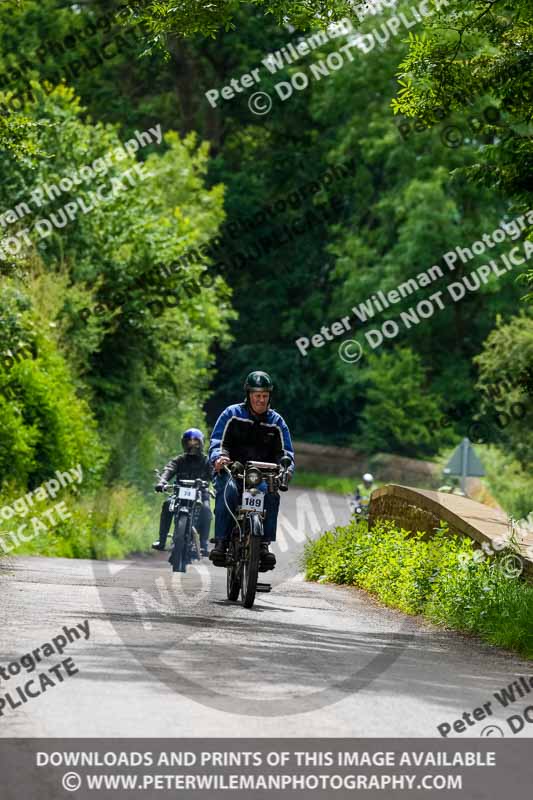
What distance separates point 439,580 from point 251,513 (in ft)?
7.10

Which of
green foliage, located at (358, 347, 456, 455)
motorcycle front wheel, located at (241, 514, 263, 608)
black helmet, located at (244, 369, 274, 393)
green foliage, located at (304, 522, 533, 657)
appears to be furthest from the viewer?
green foliage, located at (358, 347, 456, 455)

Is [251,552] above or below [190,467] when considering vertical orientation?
below

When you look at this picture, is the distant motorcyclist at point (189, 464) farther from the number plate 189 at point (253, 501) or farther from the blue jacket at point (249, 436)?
the number plate 189 at point (253, 501)

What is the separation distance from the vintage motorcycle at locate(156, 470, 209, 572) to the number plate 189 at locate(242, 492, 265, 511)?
6149 mm

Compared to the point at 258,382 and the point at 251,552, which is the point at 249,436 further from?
the point at 251,552

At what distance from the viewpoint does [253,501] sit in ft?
41.0

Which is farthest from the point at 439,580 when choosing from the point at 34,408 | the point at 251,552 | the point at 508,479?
the point at 508,479

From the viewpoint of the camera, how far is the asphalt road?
6891 mm

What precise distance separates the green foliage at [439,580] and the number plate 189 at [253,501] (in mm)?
1867

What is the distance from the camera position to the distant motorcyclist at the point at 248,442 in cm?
1281

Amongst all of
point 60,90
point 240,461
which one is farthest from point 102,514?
point 240,461

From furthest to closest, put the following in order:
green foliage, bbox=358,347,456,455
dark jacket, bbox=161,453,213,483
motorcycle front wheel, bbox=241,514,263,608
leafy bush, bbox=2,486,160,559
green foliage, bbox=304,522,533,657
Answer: green foliage, bbox=358,347,456,455, leafy bush, bbox=2,486,160,559, dark jacket, bbox=161,453,213,483, motorcycle front wheel, bbox=241,514,263,608, green foliage, bbox=304,522,533,657

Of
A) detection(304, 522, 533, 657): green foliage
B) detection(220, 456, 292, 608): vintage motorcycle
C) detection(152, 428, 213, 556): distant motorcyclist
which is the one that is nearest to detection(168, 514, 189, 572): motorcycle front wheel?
detection(152, 428, 213, 556): distant motorcyclist

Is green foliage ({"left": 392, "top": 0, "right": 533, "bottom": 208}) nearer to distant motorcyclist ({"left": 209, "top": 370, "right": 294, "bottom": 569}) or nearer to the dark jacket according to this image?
distant motorcyclist ({"left": 209, "top": 370, "right": 294, "bottom": 569})
